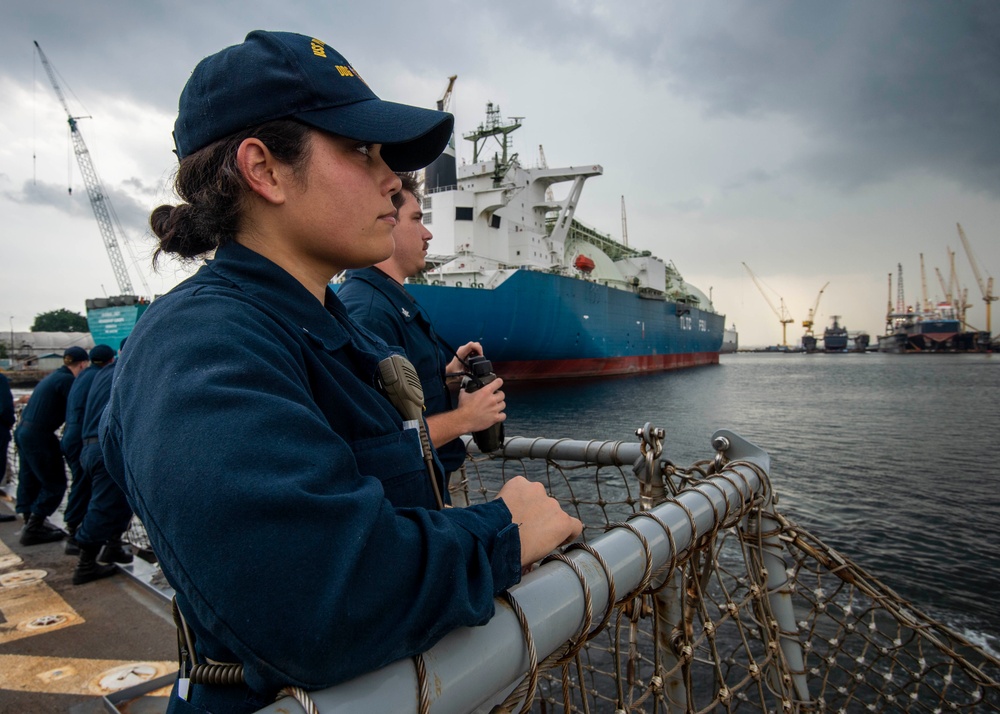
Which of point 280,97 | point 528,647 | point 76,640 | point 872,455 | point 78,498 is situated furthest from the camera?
point 872,455

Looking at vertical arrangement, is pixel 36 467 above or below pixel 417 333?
below

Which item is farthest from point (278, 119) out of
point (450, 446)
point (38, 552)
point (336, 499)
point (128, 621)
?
point (38, 552)

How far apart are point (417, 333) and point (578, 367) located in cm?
2571

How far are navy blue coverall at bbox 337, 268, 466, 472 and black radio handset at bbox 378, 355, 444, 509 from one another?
1123 millimetres

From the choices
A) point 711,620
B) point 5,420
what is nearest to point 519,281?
point 5,420

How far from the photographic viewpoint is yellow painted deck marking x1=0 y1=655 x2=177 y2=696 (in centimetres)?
244

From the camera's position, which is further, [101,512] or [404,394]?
[101,512]

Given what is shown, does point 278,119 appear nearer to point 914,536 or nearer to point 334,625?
point 334,625

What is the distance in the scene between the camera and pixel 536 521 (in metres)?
0.93

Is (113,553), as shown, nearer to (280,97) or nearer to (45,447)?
(45,447)

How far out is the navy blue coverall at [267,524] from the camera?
1.91ft

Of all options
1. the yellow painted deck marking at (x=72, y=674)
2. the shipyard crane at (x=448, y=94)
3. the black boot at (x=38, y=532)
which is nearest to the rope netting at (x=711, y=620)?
the yellow painted deck marking at (x=72, y=674)

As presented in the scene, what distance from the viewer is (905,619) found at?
193cm

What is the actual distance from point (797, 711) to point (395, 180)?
7.18 ft
